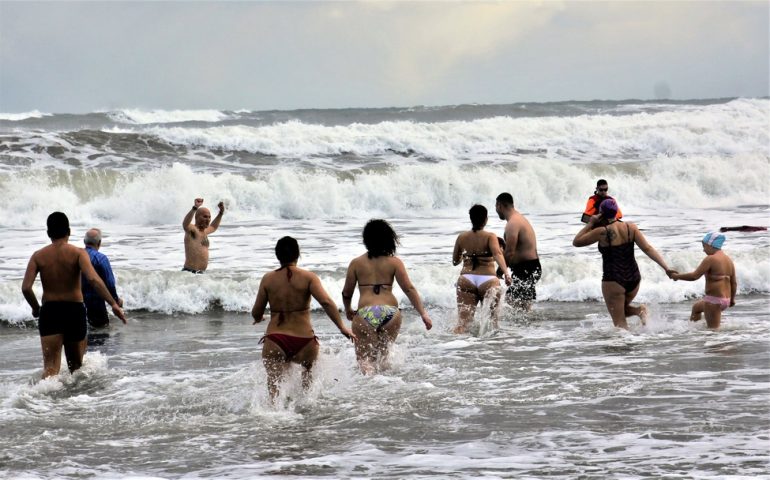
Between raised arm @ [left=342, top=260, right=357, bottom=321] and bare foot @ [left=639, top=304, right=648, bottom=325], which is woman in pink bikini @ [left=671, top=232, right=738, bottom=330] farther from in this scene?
raised arm @ [left=342, top=260, right=357, bottom=321]

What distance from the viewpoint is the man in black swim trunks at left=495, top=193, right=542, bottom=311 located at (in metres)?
12.0

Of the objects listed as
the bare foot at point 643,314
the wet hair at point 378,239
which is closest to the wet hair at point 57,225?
the wet hair at point 378,239

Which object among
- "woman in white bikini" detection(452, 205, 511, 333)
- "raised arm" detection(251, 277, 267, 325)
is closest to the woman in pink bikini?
"woman in white bikini" detection(452, 205, 511, 333)

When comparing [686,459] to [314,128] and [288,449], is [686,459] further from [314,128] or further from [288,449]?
[314,128]

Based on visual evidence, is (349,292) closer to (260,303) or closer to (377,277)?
(377,277)

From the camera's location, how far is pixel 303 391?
311 inches

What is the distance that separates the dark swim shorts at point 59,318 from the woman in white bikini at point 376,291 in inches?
93.4

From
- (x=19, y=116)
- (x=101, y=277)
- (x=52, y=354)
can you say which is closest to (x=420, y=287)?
(x=101, y=277)

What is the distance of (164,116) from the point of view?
156 ft

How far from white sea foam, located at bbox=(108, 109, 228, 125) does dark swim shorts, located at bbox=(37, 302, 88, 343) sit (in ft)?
121

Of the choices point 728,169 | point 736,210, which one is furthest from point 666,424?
point 728,169

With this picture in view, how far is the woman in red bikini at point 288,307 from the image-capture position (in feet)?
24.9

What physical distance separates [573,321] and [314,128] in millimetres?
24440

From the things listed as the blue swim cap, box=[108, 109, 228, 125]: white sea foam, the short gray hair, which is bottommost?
the blue swim cap
